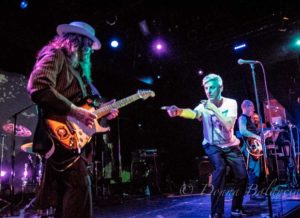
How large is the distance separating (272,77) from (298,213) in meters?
7.48

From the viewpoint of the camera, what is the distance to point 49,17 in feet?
26.5

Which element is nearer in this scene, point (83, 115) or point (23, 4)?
point (83, 115)

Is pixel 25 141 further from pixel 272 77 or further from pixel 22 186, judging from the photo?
pixel 272 77

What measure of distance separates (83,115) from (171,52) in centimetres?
915

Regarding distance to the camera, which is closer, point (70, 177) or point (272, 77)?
point (70, 177)

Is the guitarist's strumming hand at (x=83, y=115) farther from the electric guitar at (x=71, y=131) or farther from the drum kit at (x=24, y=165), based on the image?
the drum kit at (x=24, y=165)

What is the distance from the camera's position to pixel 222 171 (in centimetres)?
457

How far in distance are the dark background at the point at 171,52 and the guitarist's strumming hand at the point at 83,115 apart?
567 centimetres

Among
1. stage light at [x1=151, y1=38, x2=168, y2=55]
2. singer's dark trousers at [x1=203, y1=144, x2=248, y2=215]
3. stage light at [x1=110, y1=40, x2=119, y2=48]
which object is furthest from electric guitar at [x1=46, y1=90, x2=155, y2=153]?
stage light at [x1=151, y1=38, x2=168, y2=55]

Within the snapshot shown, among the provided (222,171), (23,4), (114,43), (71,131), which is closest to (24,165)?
(23,4)

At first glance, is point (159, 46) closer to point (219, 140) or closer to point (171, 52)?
point (171, 52)

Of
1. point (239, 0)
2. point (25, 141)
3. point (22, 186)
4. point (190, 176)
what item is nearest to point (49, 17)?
point (25, 141)

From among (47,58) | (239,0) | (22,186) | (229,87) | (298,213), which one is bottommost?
(298,213)

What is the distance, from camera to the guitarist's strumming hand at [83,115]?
104 inches
